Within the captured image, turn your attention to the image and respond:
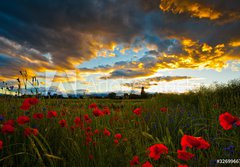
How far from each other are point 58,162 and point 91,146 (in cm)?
50

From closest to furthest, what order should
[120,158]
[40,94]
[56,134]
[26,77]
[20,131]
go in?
1. [120,158]
2. [20,131]
3. [56,134]
4. [26,77]
5. [40,94]

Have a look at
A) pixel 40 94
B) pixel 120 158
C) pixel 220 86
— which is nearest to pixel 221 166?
pixel 120 158

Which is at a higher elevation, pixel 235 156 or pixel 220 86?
pixel 220 86

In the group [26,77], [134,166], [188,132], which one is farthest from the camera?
[188,132]

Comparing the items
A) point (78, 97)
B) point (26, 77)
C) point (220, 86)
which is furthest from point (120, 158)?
point (220, 86)

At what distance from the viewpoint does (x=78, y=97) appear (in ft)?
14.4

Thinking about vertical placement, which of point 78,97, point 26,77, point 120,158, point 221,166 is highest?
point 26,77

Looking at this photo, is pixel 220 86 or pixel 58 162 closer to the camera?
pixel 58 162

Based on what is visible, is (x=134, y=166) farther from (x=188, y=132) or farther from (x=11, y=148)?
(x=188, y=132)

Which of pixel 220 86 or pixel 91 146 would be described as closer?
pixel 91 146

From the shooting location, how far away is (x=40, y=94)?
4.18 metres

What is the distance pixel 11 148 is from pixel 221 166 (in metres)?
2.98

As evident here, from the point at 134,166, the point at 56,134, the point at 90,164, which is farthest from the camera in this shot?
the point at 56,134

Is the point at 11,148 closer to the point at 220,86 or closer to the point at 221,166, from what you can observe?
the point at 221,166
